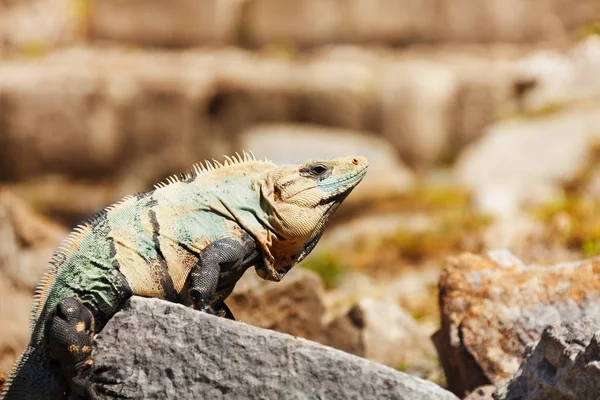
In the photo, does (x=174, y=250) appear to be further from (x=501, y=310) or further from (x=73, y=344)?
(x=501, y=310)

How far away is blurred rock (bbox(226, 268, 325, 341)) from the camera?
696 centimetres

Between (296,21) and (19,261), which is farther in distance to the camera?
(296,21)

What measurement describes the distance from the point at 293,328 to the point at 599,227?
411 centimetres

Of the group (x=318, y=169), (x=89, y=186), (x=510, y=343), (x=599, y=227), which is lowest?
(x=89, y=186)

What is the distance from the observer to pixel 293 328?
7.05 meters

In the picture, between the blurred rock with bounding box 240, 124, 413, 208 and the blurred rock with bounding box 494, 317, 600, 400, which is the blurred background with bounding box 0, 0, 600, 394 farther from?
the blurred rock with bounding box 494, 317, 600, 400

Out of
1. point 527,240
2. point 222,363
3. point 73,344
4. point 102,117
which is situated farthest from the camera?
point 102,117

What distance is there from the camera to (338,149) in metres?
15.3

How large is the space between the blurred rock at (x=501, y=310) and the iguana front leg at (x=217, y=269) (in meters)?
1.42

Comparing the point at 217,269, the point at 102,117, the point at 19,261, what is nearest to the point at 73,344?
the point at 217,269

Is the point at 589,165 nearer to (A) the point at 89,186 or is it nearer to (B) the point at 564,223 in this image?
(B) the point at 564,223

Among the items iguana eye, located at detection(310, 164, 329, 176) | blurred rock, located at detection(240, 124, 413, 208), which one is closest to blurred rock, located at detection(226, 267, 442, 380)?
iguana eye, located at detection(310, 164, 329, 176)

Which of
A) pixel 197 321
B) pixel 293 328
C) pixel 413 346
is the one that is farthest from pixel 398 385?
pixel 413 346

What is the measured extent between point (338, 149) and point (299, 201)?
10.1m
